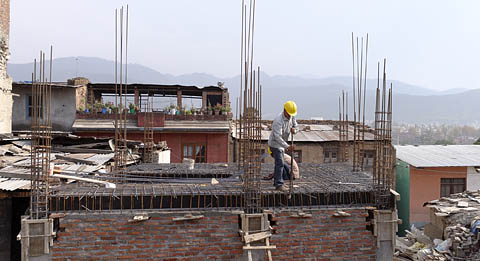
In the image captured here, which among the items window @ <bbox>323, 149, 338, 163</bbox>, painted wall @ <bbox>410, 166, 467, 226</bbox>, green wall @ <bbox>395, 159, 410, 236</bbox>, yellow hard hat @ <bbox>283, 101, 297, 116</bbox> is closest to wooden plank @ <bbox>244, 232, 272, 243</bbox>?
yellow hard hat @ <bbox>283, 101, 297, 116</bbox>

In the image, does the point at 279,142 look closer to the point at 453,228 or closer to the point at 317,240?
the point at 317,240

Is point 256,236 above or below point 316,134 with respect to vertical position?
below

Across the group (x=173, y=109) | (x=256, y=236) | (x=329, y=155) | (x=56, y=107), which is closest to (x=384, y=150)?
(x=256, y=236)

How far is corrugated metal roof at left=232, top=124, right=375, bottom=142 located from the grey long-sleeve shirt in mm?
14276

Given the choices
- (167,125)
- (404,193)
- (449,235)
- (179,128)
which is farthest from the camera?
(167,125)

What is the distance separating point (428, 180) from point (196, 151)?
13.2 metres

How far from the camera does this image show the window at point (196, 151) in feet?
75.7

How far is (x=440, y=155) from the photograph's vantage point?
21.3m

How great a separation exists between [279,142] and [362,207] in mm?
2218

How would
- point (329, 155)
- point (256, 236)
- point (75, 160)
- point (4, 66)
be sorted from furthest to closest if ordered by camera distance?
point (329, 155)
point (4, 66)
point (75, 160)
point (256, 236)

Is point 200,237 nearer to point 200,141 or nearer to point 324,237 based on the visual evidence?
point 324,237

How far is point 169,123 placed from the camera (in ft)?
74.5

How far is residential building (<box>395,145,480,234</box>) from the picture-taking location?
1909 centimetres

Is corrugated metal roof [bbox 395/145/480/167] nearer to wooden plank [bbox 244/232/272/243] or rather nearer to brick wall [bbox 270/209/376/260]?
brick wall [bbox 270/209/376/260]
